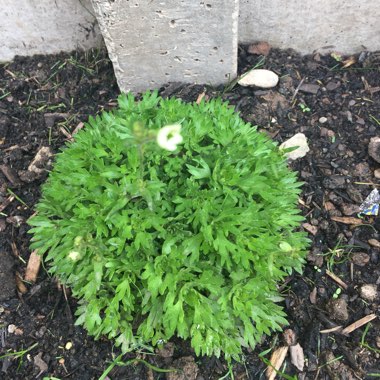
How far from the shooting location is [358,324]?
2732mm

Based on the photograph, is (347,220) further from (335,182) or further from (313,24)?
(313,24)

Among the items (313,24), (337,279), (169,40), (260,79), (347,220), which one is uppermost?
(169,40)

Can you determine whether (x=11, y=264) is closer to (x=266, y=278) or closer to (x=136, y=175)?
(x=136, y=175)

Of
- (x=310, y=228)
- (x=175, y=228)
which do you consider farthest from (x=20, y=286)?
(x=310, y=228)

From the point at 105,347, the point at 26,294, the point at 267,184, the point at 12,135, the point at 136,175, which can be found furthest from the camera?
the point at 12,135

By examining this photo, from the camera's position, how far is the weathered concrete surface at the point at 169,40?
3019 mm

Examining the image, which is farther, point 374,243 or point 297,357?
point 374,243

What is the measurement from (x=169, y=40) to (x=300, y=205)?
1.39 metres

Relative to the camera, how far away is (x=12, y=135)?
3.47 metres

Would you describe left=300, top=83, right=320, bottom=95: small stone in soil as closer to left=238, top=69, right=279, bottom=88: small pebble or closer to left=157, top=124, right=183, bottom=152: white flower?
left=238, top=69, right=279, bottom=88: small pebble

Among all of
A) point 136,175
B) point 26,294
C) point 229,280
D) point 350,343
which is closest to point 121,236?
point 136,175

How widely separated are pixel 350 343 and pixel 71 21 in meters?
2.92

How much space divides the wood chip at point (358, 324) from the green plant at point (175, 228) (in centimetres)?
60

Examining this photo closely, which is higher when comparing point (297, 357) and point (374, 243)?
point (374, 243)
